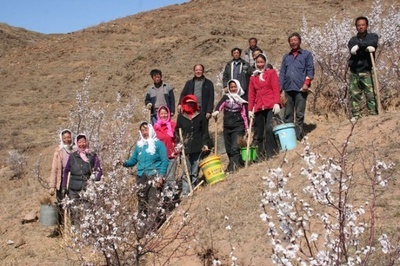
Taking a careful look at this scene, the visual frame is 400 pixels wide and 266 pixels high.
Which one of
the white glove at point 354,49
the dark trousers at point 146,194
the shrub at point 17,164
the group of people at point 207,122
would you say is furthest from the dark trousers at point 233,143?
the shrub at point 17,164

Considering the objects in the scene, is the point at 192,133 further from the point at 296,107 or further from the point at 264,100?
the point at 296,107

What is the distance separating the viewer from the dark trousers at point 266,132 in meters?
7.23

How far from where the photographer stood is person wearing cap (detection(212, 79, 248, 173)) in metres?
7.44

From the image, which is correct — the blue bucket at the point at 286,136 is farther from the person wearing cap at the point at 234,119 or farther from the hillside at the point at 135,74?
the person wearing cap at the point at 234,119

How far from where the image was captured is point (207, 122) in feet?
24.5

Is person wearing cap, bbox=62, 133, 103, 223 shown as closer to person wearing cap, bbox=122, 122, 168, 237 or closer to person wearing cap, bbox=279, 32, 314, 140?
person wearing cap, bbox=122, 122, 168, 237

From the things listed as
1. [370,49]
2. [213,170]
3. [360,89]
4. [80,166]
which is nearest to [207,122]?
[213,170]

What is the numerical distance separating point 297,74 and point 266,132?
3.30 feet

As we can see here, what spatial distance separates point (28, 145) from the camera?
55.6 ft

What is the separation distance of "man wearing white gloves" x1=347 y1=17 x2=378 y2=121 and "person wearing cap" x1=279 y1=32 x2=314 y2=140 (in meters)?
0.61

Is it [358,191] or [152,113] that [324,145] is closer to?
[358,191]

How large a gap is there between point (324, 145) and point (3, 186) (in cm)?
919

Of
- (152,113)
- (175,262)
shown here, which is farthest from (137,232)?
(152,113)

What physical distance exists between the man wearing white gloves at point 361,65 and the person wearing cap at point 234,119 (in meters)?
1.59
